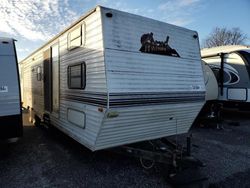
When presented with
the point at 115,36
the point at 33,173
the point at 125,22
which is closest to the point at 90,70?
the point at 115,36

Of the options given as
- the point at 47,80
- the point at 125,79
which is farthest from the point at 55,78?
the point at 125,79

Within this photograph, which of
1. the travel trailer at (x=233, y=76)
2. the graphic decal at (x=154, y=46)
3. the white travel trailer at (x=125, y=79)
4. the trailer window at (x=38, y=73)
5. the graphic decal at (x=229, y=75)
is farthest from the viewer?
the graphic decal at (x=229, y=75)

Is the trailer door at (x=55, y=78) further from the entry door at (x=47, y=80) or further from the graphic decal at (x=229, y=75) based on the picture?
the graphic decal at (x=229, y=75)

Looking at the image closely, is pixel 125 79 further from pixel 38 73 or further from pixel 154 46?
pixel 38 73

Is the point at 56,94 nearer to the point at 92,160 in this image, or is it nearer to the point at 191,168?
the point at 92,160

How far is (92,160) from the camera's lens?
5.27 meters

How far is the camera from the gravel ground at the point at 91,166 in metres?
4.26

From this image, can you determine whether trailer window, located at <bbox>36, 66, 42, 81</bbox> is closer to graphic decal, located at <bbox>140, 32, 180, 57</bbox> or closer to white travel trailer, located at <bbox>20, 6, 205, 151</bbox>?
white travel trailer, located at <bbox>20, 6, 205, 151</bbox>

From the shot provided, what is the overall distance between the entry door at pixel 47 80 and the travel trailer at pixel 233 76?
7795 millimetres

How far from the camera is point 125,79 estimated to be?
4008 millimetres

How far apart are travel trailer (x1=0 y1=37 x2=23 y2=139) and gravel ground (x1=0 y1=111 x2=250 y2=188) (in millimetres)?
870

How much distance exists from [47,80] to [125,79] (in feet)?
12.2

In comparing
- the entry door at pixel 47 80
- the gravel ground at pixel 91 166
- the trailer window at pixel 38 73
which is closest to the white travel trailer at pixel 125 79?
the gravel ground at pixel 91 166

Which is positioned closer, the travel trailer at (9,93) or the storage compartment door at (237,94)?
the travel trailer at (9,93)
